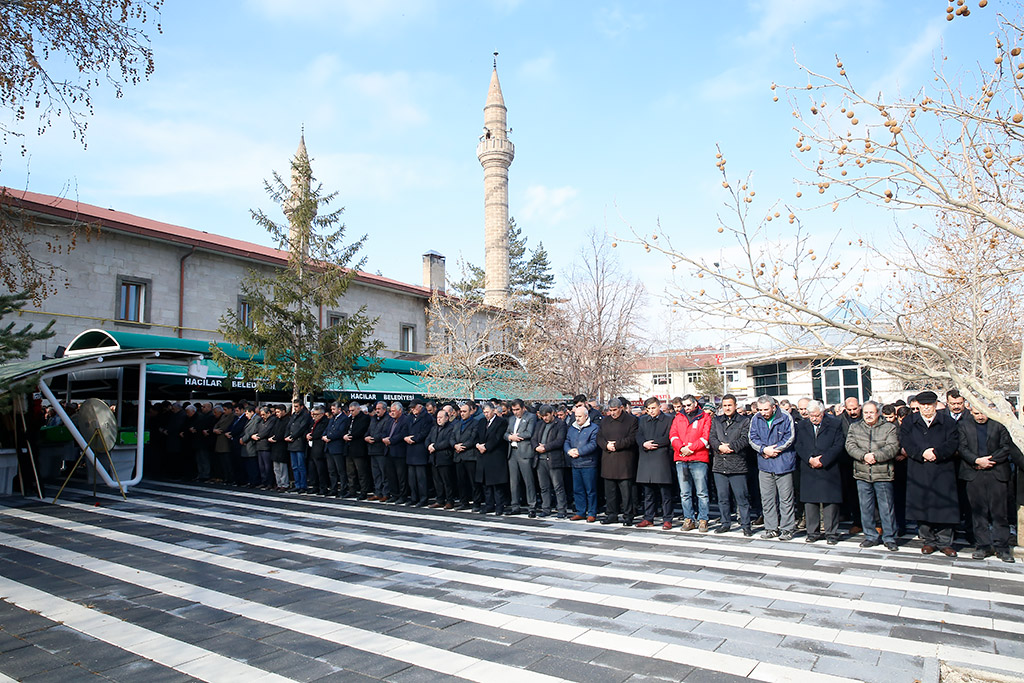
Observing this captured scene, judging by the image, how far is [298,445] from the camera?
47.9 ft

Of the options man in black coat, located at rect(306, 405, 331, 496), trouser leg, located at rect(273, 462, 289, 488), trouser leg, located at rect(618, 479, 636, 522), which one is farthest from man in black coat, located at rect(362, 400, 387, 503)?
trouser leg, located at rect(618, 479, 636, 522)

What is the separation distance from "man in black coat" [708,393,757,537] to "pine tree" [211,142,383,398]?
34.0 feet

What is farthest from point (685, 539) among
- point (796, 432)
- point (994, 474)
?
point (994, 474)

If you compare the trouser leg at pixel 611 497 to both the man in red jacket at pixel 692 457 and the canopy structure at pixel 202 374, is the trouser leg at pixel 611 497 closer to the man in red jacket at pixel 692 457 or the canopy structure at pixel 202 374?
the man in red jacket at pixel 692 457

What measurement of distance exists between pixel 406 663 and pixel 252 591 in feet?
8.56

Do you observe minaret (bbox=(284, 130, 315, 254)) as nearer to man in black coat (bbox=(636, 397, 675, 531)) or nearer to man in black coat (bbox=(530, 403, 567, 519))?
man in black coat (bbox=(530, 403, 567, 519))

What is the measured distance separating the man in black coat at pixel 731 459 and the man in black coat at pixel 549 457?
247 cm

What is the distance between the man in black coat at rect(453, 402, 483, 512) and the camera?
12000 mm

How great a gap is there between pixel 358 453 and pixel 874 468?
9.17 meters

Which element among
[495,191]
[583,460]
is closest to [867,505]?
[583,460]

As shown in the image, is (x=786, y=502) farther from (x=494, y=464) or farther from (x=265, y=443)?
(x=265, y=443)

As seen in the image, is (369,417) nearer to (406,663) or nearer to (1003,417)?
(406,663)

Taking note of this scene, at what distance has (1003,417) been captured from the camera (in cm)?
376

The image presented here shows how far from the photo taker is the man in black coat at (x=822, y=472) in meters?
8.86
